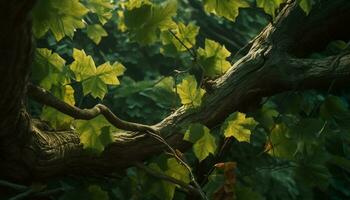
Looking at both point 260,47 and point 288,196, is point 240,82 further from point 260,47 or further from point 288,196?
point 288,196

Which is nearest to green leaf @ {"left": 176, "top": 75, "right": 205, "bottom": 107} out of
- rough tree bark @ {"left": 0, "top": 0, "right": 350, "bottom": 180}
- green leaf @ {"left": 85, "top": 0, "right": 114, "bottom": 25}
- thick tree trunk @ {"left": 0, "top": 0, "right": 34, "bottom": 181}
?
rough tree bark @ {"left": 0, "top": 0, "right": 350, "bottom": 180}

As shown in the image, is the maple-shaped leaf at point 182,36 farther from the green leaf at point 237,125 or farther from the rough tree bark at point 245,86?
the green leaf at point 237,125

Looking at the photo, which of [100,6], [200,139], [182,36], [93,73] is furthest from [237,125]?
[100,6]

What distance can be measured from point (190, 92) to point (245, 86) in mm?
230

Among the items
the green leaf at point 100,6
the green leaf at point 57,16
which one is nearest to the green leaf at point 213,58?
the green leaf at point 100,6

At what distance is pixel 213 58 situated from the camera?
1663 mm

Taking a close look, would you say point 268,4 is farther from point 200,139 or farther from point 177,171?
point 177,171

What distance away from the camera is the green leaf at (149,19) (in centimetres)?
153

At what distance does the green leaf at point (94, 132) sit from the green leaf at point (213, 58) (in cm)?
47

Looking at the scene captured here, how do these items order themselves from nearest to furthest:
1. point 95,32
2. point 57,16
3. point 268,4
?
point 57,16
point 268,4
point 95,32

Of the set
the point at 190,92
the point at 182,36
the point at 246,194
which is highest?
the point at 182,36

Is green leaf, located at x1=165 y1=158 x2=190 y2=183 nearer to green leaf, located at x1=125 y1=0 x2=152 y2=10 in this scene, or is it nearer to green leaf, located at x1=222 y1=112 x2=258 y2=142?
green leaf, located at x1=222 y1=112 x2=258 y2=142

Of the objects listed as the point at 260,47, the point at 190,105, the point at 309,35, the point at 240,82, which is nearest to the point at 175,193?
the point at 190,105

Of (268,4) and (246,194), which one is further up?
(268,4)
